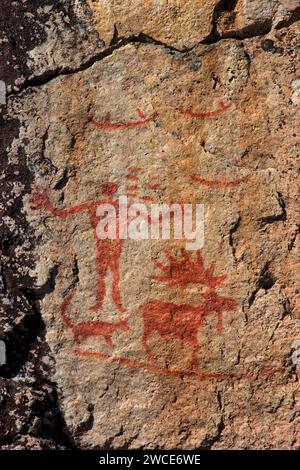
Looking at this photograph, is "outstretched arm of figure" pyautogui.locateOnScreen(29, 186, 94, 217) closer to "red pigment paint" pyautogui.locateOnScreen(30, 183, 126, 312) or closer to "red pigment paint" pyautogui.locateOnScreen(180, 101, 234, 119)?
"red pigment paint" pyautogui.locateOnScreen(30, 183, 126, 312)

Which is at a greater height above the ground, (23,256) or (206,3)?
(206,3)

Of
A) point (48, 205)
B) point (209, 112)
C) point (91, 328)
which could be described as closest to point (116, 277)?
point (91, 328)

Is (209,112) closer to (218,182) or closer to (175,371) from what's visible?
(218,182)

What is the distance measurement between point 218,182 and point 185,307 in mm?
370

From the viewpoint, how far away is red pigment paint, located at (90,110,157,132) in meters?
2.13

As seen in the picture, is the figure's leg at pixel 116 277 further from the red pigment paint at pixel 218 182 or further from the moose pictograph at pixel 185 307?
the red pigment paint at pixel 218 182

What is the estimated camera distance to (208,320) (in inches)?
82.6

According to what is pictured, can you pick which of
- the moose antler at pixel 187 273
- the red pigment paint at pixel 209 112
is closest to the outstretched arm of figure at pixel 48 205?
the moose antler at pixel 187 273

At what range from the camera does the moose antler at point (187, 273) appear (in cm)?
210

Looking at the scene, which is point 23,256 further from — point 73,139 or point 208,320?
point 208,320

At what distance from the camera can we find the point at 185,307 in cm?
210
